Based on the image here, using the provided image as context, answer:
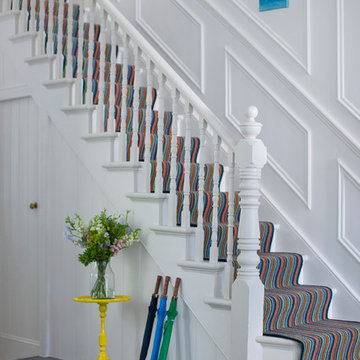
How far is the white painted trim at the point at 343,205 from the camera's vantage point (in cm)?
412

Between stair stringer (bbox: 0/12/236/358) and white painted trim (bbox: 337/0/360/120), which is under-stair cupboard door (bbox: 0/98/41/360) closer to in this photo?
stair stringer (bbox: 0/12/236/358)

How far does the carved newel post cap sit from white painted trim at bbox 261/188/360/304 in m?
1.02

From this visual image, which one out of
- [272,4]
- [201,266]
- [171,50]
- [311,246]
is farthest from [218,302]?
[171,50]

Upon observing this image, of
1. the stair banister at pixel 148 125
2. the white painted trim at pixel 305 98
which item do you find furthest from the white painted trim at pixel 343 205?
the stair banister at pixel 148 125

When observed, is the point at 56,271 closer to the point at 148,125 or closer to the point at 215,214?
the point at 148,125

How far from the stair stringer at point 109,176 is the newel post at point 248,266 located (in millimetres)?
192

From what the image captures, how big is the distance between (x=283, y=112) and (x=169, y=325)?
5.34 ft

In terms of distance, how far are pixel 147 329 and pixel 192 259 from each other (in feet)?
1.56

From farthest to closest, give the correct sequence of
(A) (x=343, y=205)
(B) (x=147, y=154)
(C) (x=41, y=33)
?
(C) (x=41, y=33) → (A) (x=343, y=205) → (B) (x=147, y=154)

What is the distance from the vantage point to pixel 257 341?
343cm

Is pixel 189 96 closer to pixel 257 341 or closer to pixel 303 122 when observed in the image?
pixel 303 122

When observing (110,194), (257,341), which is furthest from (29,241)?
(257,341)

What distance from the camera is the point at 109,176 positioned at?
4277 millimetres

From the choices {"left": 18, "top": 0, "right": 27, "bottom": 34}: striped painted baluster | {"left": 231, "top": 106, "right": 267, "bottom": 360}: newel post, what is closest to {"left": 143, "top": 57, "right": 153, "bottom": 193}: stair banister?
{"left": 231, "top": 106, "right": 267, "bottom": 360}: newel post
